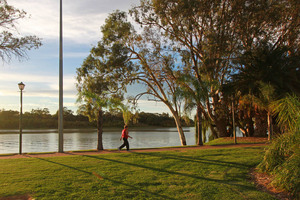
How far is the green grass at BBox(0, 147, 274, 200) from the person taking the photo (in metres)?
6.01

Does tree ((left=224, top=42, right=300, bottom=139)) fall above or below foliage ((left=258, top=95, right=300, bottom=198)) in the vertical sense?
above

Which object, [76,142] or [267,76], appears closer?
[267,76]

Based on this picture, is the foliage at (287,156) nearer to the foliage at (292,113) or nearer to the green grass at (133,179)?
the foliage at (292,113)

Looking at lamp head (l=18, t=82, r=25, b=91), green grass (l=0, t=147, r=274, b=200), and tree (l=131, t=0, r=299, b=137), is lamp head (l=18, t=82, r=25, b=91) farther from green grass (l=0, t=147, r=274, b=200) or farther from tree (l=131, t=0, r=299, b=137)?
tree (l=131, t=0, r=299, b=137)

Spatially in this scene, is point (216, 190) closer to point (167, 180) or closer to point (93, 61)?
point (167, 180)

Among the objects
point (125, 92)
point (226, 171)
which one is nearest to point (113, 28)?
point (125, 92)

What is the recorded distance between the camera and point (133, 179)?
7.23m

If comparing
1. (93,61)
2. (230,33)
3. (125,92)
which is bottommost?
(125,92)

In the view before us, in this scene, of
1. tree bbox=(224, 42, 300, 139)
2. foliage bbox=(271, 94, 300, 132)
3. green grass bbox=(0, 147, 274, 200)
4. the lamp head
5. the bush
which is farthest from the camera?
tree bbox=(224, 42, 300, 139)

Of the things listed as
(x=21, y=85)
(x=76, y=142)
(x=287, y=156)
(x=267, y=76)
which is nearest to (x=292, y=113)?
(x=287, y=156)

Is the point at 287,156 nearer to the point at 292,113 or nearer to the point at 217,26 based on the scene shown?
the point at 292,113

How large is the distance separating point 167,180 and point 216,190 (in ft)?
4.74

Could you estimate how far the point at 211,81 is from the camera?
19062mm

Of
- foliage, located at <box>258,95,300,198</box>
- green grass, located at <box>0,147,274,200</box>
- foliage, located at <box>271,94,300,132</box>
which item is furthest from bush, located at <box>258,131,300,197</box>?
green grass, located at <box>0,147,274,200</box>
